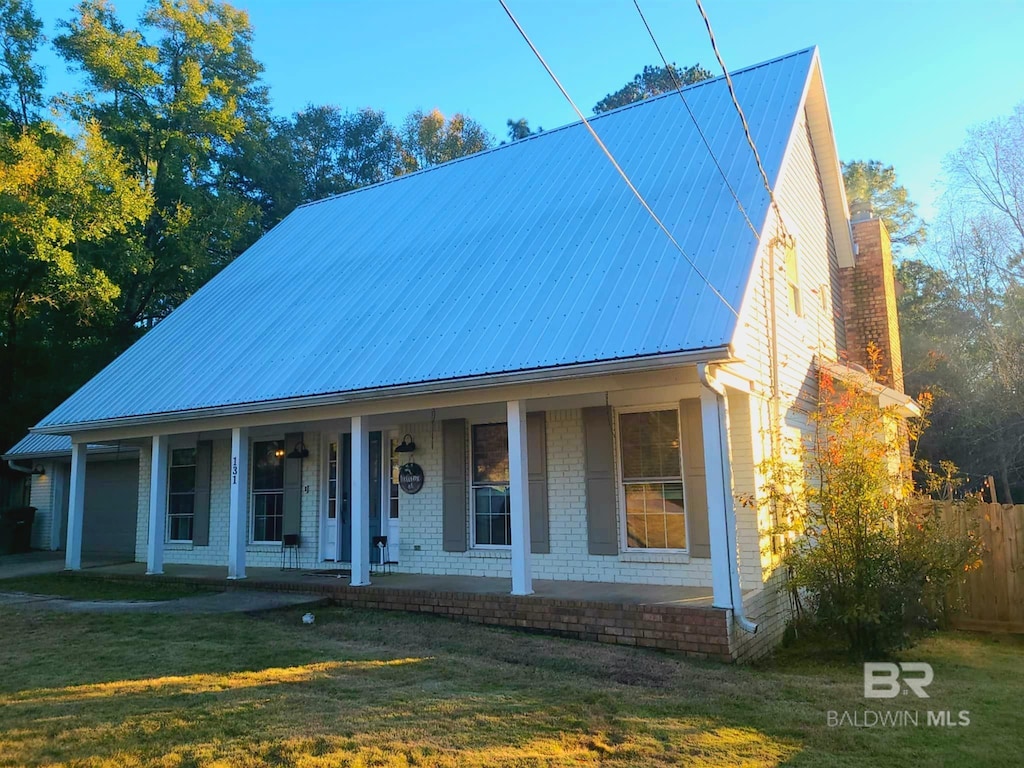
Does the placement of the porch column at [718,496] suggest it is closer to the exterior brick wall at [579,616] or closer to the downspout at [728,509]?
the downspout at [728,509]

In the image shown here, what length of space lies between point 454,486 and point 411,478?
Answer: 0.93m

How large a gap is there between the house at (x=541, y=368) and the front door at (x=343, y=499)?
0.05m

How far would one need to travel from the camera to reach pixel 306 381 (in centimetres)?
1059

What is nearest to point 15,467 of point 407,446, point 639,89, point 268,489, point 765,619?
point 268,489

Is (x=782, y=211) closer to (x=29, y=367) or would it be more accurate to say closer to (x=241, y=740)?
(x=241, y=740)

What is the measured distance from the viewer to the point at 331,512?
41.7 feet

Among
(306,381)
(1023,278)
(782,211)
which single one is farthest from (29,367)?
(1023,278)

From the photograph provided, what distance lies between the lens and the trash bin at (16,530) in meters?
19.3

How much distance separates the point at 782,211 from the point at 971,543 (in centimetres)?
486

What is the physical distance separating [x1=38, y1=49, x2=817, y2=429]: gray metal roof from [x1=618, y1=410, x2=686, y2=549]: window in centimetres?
181

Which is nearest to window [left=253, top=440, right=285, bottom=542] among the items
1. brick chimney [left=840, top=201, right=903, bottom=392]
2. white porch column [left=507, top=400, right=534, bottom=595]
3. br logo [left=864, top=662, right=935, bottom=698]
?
white porch column [left=507, top=400, right=534, bottom=595]

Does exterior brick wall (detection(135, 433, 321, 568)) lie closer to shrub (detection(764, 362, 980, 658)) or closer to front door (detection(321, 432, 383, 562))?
front door (detection(321, 432, 383, 562))

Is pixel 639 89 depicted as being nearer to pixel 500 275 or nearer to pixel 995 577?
pixel 500 275

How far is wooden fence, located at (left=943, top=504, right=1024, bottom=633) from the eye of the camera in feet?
31.4
